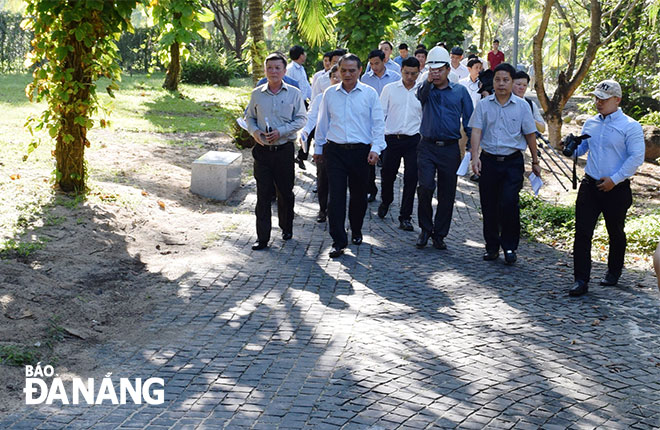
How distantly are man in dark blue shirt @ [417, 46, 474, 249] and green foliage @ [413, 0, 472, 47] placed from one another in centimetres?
1284

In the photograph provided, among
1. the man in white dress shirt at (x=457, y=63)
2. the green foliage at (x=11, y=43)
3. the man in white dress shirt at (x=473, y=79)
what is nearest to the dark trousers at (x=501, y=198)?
the man in white dress shirt at (x=473, y=79)

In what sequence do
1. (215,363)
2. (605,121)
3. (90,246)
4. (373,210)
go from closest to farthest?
(215,363) → (605,121) → (90,246) → (373,210)

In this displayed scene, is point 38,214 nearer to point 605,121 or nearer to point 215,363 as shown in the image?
point 215,363

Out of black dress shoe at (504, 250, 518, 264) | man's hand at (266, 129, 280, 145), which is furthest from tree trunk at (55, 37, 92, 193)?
black dress shoe at (504, 250, 518, 264)

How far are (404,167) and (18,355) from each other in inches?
231

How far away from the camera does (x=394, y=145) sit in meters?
11.0

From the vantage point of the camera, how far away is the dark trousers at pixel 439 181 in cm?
973

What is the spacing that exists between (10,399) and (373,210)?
A: 712 cm

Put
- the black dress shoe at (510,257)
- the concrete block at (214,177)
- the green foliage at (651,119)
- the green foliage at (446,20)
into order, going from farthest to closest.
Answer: the green foliage at (446,20) → the green foliage at (651,119) → the concrete block at (214,177) → the black dress shoe at (510,257)

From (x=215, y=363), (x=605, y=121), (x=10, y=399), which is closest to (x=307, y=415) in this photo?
(x=215, y=363)

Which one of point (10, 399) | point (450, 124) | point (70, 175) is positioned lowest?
point (10, 399)

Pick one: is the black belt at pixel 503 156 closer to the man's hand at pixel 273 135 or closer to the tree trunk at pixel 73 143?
the man's hand at pixel 273 135

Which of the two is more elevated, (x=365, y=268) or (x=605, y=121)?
(x=605, y=121)

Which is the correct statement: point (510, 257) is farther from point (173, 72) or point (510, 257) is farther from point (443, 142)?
point (173, 72)
